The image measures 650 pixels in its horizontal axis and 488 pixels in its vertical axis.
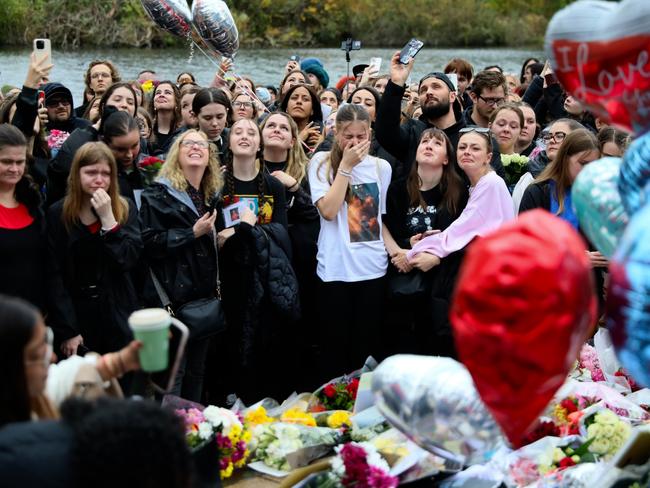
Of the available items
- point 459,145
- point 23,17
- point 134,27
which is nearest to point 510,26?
point 134,27

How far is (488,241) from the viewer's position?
71.8 inches

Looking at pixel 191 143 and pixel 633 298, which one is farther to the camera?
pixel 191 143

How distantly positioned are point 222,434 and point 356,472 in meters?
0.60

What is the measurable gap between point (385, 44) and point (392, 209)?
30.8m

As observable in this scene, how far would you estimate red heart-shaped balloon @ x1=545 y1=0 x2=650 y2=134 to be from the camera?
2.18m

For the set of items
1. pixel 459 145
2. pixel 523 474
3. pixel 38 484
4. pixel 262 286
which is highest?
pixel 459 145

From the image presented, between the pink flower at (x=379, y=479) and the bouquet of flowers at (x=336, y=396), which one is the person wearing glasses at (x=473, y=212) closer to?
the bouquet of flowers at (x=336, y=396)

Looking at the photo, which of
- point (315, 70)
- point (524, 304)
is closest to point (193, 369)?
point (524, 304)

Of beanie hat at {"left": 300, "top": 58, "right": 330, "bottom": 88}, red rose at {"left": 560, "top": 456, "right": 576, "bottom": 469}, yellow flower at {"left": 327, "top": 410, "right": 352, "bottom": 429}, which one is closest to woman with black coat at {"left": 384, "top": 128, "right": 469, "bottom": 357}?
yellow flower at {"left": 327, "top": 410, "right": 352, "bottom": 429}

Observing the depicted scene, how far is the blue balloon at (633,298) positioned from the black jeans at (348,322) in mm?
2636

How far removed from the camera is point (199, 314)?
13.6ft

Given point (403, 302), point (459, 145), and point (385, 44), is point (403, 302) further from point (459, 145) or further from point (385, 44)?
point (385, 44)

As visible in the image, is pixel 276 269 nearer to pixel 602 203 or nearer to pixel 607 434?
pixel 607 434

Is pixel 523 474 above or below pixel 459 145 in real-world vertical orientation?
below
